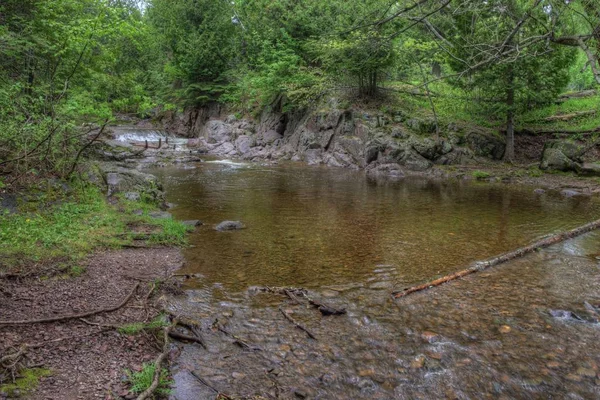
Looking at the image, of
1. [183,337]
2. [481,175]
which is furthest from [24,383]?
[481,175]

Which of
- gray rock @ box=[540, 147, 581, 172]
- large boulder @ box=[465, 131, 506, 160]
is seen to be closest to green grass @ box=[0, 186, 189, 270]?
gray rock @ box=[540, 147, 581, 172]

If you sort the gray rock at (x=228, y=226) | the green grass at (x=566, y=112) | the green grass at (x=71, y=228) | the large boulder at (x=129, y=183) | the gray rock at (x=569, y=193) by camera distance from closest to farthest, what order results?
the green grass at (x=71, y=228) < the gray rock at (x=228, y=226) < the large boulder at (x=129, y=183) < the gray rock at (x=569, y=193) < the green grass at (x=566, y=112)

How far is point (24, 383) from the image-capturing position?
3.32 meters

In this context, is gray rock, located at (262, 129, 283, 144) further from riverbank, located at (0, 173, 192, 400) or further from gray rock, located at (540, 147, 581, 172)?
riverbank, located at (0, 173, 192, 400)

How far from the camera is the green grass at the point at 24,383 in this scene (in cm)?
316

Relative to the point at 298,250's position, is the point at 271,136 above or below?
above

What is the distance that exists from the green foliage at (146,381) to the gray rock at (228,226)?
238 inches

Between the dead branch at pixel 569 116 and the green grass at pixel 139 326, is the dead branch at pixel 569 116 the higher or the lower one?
the higher one

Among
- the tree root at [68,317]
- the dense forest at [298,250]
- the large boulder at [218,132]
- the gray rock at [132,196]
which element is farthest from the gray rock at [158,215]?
the large boulder at [218,132]

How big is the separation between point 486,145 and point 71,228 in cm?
2149

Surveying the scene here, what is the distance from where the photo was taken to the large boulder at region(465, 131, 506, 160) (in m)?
22.5

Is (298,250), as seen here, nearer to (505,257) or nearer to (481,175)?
(505,257)

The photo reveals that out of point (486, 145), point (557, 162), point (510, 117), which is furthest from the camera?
point (486, 145)

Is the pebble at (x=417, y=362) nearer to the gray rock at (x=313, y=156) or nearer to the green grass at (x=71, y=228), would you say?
the green grass at (x=71, y=228)
